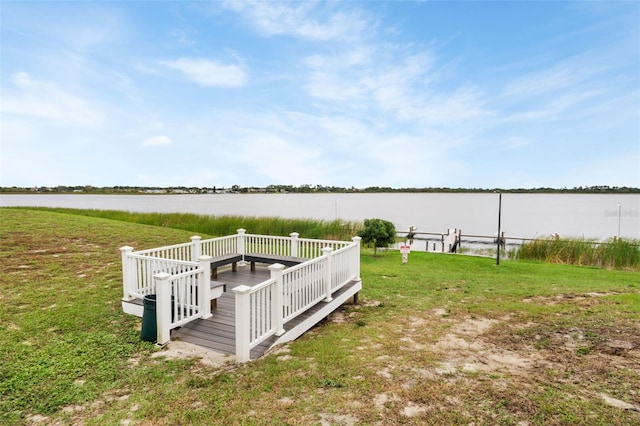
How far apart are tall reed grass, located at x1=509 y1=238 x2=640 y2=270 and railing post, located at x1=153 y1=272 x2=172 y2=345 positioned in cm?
1574

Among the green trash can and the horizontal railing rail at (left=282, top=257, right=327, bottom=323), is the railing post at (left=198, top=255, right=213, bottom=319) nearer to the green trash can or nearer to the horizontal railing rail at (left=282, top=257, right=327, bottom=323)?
the green trash can

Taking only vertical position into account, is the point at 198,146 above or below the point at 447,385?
above

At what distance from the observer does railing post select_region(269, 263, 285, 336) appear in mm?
4723

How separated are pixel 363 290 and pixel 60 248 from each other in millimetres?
10867

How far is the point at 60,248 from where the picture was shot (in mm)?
11586

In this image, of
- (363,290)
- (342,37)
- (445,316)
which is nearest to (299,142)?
(342,37)

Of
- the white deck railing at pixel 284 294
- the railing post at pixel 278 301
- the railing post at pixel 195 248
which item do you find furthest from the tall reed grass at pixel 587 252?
the railing post at pixel 195 248

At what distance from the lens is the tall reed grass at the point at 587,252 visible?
13.0m

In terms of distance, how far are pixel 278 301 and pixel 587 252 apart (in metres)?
15.0

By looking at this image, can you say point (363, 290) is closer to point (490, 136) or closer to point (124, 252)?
point (124, 252)

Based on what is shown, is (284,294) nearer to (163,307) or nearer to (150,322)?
(163,307)

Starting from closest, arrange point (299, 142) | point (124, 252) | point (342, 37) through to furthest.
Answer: point (124, 252) < point (342, 37) < point (299, 142)

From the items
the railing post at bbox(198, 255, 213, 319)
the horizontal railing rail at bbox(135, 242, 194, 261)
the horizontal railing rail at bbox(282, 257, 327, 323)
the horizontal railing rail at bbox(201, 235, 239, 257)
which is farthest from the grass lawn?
the horizontal railing rail at bbox(201, 235, 239, 257)

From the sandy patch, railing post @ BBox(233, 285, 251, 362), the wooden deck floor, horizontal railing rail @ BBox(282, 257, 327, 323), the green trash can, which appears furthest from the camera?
horizontal railing rail @ BBox(282, 257, 327, 323)
